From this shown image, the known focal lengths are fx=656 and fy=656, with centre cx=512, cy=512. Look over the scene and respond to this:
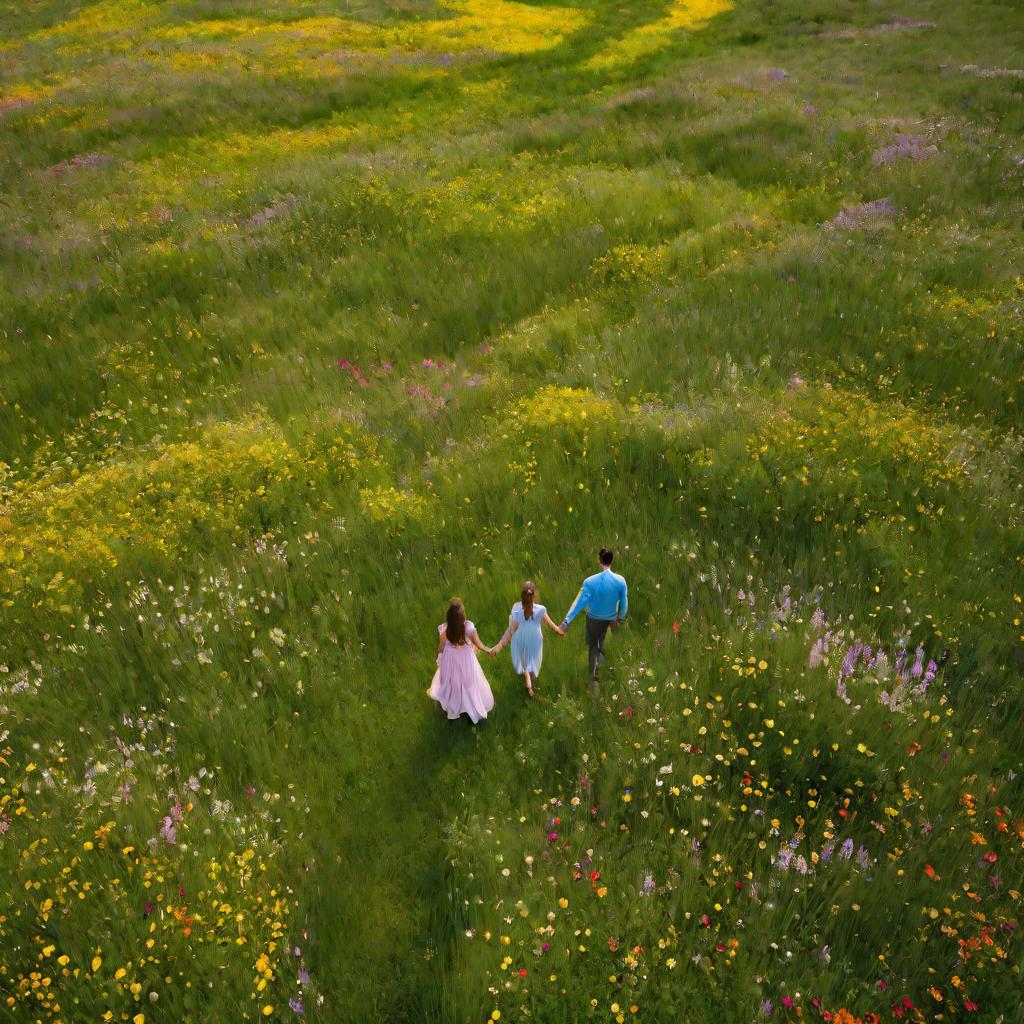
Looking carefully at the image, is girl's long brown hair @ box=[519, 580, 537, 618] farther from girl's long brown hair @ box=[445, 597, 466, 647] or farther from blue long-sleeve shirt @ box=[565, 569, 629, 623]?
girl's long brown hair @ box=[445, 597, 466, 647]

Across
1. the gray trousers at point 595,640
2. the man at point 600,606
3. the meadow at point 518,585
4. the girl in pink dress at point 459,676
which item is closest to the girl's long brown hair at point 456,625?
the girl in pink dress at point 459,676

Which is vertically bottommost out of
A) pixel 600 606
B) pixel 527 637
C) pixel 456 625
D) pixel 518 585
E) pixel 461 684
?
pixel 518 585

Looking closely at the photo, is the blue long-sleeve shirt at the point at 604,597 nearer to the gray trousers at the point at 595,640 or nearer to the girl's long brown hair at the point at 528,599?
the gray trousers at the point at 595,640

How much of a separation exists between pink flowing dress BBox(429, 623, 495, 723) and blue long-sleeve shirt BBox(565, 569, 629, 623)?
94 cm

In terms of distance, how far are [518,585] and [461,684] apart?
1624 mm

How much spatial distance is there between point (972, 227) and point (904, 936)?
14090 mm

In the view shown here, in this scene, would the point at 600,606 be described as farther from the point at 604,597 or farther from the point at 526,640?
the point at 526,640

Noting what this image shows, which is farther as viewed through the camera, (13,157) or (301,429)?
(13,157)

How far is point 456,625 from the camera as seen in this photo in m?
5.50

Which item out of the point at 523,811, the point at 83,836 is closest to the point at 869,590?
the point at 523,811

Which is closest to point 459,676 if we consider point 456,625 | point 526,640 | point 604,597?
point 456,625

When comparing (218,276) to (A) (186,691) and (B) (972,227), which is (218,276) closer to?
(A) (186,691)

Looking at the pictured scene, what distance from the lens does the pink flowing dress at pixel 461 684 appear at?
18.1 feet

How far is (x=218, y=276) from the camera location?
1402cm
